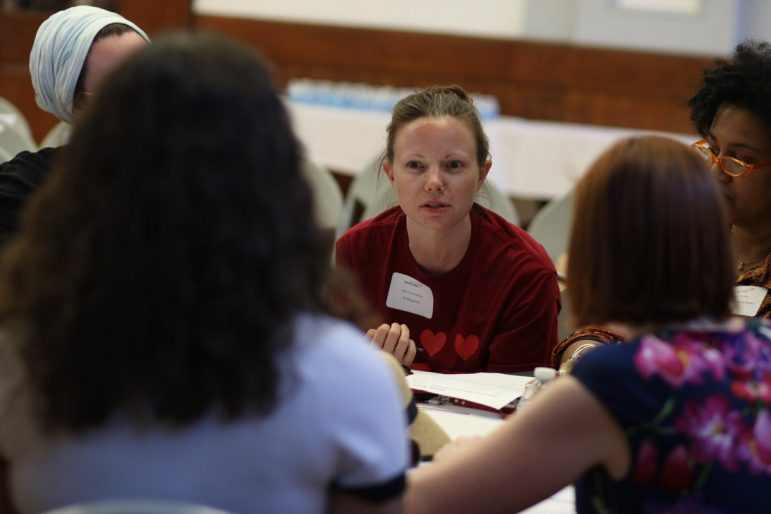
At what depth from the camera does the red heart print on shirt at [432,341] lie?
2.64 m

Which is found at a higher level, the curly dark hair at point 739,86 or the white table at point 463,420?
the curly dark hair at point 739,86

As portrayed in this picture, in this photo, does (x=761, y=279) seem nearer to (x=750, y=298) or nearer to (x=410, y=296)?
(x=750, y=298)

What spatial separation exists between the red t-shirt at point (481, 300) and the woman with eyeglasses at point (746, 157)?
51 cm

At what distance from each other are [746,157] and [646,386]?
1292mm

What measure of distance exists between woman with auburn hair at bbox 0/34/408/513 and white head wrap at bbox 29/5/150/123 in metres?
1.20

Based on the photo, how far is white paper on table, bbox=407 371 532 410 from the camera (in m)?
2.10

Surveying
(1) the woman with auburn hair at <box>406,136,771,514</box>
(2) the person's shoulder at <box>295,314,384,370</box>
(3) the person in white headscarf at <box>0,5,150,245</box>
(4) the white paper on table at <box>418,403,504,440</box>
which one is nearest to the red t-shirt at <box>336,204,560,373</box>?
(4) the white paper on table at <box>418,403,504,440</box>

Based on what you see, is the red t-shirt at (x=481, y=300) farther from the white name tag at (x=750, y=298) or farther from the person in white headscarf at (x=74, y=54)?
the person in white headscarf at (x=74, y=54)

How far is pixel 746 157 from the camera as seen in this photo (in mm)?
2420

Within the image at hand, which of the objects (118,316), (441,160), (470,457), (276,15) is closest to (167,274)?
(118,316)

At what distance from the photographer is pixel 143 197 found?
1.11m

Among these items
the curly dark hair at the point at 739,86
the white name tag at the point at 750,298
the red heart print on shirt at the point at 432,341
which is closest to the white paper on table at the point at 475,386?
the red heart print on shirt at the point at 432,341

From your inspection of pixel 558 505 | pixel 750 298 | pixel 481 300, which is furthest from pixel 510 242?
pixel 558 505

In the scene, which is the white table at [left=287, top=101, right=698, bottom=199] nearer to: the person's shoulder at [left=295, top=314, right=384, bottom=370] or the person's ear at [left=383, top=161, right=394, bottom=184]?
the person's ear at [left=383, top=161, right=394, bottom=184]
